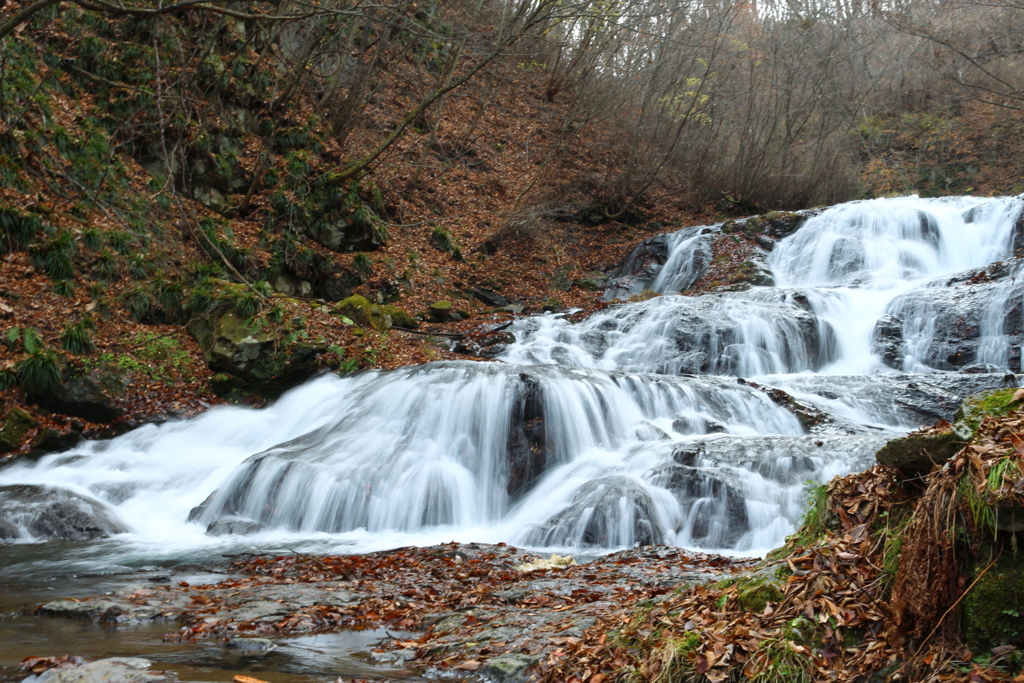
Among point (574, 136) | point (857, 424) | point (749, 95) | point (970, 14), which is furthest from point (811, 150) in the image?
point (857, 424)

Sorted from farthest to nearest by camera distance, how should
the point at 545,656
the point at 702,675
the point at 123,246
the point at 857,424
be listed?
the point at 123,246 < the point at 857,424 < the point at 545,656 < the point at 702,675

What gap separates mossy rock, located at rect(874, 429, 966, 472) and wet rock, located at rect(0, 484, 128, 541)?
7895 millimetres

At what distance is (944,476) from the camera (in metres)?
2.68

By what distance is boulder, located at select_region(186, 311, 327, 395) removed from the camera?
11695 mm

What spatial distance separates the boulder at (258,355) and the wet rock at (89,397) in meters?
1.67

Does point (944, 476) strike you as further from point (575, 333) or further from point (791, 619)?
point (575, 333)

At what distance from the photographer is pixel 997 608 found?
242 centimetres

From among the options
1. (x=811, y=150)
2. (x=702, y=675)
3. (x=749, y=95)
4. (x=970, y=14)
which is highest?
(x=970, y=14)

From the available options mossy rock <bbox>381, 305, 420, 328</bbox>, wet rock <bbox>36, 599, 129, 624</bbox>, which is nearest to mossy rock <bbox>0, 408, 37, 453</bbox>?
wet rock <bbox>36, 599, 129, 624</bbox>

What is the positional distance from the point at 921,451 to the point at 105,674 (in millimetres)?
3634

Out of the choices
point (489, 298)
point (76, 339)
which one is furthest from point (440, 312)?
point (76, 339)

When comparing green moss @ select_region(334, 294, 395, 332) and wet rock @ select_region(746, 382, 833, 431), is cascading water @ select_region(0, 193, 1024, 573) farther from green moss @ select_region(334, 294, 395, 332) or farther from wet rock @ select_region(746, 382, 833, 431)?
green moss @ select_region(334, 294, 395, 332)

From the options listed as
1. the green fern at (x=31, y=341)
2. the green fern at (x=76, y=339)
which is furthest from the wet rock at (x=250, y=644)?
the green fern at (x=76, y=339)

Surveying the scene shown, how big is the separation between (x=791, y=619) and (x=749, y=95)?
24115mm
